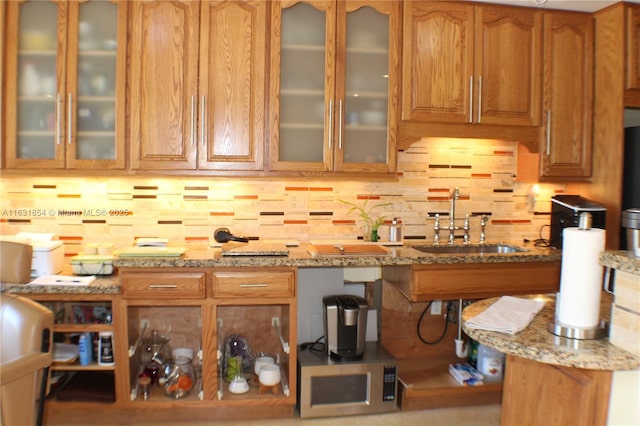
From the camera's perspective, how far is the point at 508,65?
117 inches

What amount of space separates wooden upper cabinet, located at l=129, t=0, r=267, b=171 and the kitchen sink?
47.3 inches

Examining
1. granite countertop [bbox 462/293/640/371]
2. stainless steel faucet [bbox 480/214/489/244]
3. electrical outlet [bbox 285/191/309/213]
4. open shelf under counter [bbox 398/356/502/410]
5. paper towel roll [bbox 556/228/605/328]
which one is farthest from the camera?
stainless steel faucet [bbox 480/214/489/244]

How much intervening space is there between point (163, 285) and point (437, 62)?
6.39 ft

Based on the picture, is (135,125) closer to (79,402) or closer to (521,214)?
(79,402)

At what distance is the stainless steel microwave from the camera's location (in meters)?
2.70

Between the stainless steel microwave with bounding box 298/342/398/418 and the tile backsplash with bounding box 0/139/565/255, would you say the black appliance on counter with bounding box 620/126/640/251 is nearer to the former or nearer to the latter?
the tile backsplash with bounding box 0/139/565/255

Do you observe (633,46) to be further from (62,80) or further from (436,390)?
(62,80)

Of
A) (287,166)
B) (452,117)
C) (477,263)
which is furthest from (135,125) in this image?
(477,263)

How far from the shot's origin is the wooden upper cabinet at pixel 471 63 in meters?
2.88

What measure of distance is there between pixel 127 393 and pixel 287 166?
4.72 feet

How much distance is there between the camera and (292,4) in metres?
2.78

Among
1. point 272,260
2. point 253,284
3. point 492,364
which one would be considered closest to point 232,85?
point 272,260

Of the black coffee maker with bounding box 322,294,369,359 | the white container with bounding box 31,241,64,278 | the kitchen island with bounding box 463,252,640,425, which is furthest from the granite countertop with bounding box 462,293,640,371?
the white container with bounding box 31,241,64,278

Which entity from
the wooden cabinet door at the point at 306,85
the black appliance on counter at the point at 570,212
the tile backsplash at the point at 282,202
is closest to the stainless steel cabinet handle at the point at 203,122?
the tile backsplash at the point at 282,202
